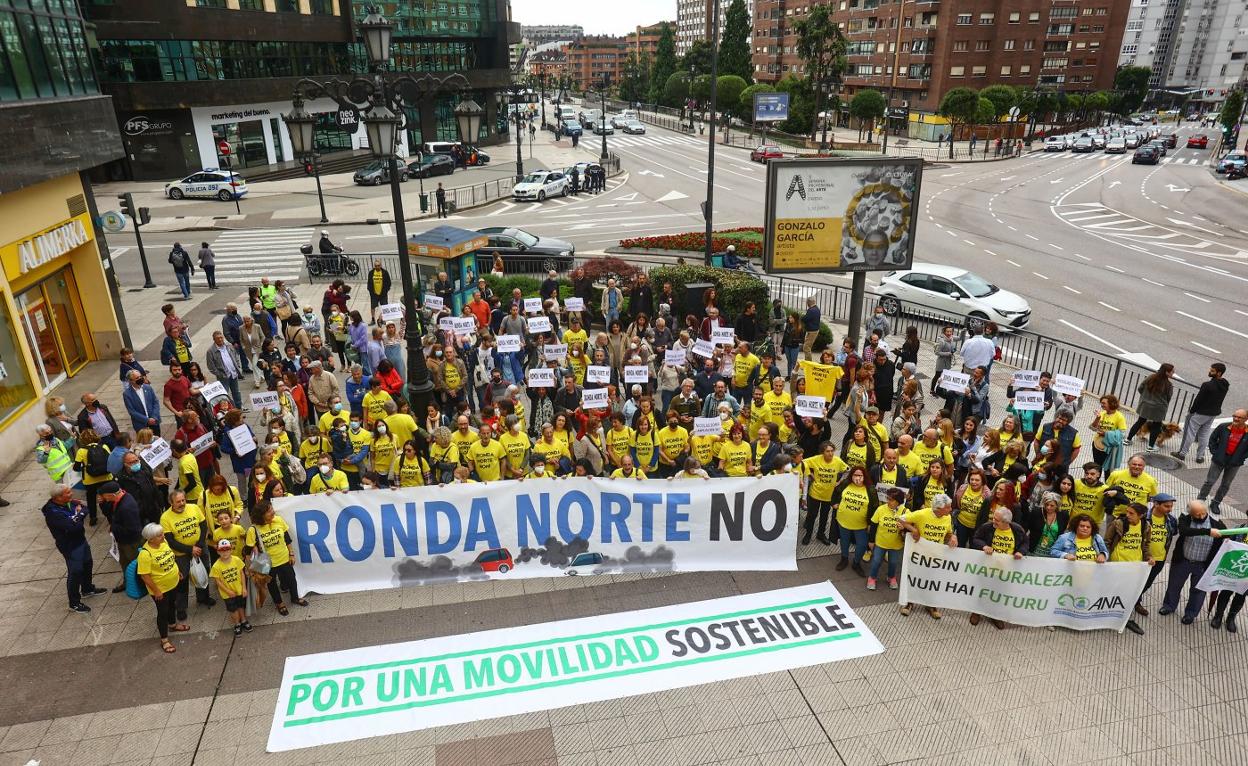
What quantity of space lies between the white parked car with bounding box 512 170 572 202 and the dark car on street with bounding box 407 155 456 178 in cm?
756

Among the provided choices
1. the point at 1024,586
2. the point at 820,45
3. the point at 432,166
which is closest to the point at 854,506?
the point at 1024,586

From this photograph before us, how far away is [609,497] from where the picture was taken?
9.59 metres

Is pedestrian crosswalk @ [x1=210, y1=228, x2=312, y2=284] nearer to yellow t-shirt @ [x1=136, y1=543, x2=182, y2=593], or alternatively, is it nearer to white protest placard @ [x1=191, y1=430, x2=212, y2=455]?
white protest placard @ [x1=191, y1=430, x2=212, y2=455]

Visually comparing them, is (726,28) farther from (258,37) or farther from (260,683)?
(260,683)

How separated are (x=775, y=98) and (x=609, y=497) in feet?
234

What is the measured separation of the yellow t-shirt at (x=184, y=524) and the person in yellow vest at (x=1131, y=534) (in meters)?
10.4

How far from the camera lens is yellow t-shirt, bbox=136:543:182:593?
7.97 metres

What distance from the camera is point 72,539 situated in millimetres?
8625

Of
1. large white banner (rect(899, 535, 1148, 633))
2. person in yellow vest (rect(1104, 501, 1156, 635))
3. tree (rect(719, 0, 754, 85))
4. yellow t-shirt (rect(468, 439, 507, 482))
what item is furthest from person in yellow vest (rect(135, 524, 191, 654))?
tree (rect(719, 0, 754, 85))

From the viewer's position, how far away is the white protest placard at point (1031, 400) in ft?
38.1

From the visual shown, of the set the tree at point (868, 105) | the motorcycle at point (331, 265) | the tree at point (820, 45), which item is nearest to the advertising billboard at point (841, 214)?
the motorcycle at point (331, 265)

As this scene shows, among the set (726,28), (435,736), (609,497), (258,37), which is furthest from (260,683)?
(726,28)

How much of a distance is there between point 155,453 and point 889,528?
30.5ft

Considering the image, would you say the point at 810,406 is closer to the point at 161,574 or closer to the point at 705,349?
the point at 705,349
